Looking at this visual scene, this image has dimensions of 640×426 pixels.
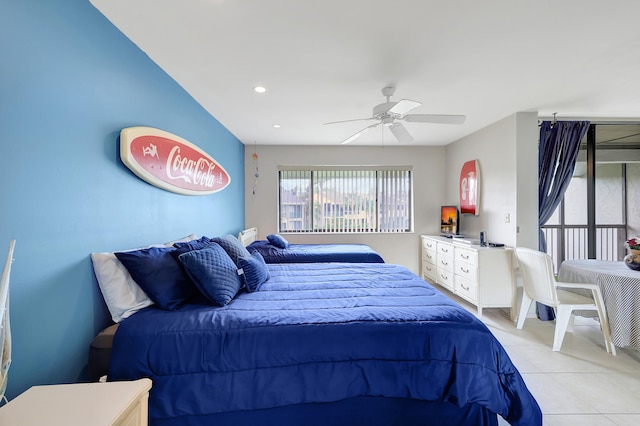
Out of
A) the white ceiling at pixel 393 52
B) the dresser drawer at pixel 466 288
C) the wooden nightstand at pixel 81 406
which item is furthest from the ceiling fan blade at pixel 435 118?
the wooden nightstand at pixel 81 406

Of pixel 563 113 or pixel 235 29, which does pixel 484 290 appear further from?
pixel 235 29

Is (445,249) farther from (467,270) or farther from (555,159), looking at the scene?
(555,159)

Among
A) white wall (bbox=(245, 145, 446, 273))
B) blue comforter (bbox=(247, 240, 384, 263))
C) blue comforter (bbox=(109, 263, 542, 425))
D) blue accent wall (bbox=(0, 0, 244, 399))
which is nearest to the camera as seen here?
blue accent wall (bbox=(0, 0, 244, 399))

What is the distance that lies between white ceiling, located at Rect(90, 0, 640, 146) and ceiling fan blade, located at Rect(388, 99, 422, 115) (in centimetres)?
28

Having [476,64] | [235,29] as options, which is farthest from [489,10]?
[235,29]

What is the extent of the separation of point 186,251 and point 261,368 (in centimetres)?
91

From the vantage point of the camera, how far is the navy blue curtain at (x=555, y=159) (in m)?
3.18

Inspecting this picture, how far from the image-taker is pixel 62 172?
4.01 feet

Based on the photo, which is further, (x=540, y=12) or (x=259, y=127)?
(x=259, y=127)

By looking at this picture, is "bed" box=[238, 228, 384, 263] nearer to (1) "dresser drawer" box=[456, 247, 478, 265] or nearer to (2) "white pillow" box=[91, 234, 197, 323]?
(1) "dresser drawer" box=[456, 247, 478, 265]

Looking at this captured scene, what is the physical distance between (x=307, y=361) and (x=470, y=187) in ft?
11.9

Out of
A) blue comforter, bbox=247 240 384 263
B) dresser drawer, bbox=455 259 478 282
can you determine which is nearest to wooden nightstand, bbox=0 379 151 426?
blue comforter, bbox=247 240 384 263

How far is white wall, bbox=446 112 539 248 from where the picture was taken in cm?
300

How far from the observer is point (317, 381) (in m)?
1.29
